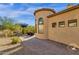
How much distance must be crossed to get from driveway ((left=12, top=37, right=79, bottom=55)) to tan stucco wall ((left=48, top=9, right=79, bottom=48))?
23 centimetres

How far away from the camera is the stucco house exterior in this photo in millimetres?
7016

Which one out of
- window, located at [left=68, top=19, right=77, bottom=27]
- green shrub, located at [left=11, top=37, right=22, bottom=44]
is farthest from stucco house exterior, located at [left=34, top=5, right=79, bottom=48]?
green shrub, located at [left=11, top=37, right=22, bottom=44]

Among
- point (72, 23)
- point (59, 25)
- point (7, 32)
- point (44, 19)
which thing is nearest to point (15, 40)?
point (7, 32)

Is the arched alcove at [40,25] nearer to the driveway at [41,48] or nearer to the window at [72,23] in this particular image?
the driveway at [41,48]

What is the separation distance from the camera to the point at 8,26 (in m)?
6.93

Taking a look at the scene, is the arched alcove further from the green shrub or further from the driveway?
the green shrub

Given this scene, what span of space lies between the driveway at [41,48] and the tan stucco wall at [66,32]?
0.76 ft

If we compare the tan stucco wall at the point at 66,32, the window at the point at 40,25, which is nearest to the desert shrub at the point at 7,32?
the window at the point at 40,25

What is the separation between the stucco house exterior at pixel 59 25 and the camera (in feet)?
23.0

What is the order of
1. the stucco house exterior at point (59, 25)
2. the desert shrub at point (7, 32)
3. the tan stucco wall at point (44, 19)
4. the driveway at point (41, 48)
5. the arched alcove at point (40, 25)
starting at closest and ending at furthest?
the driveway at point (41, 48) → the desert shrub at point (7, 32) → the stucco house exterior at point (59, 25) → the tan stucco wall at point (44, 19) → the arched alcove at point (40, 25)

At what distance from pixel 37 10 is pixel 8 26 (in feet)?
3.44
